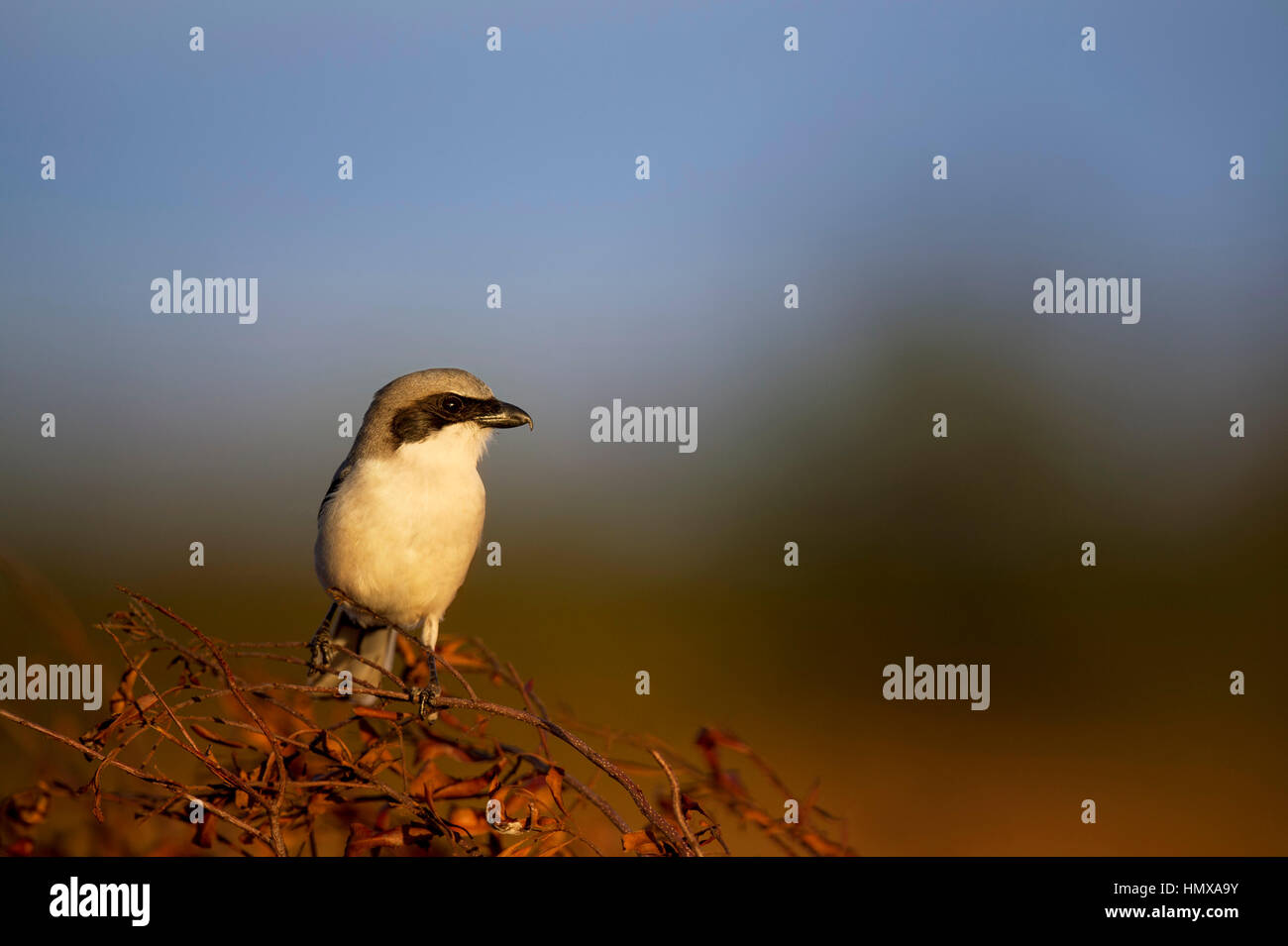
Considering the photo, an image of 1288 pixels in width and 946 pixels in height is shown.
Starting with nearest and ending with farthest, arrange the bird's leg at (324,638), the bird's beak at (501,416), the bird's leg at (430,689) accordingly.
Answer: the bird's leg at (430,689) < the bird's beak at (501,416) < the bird's leg at (324,638)

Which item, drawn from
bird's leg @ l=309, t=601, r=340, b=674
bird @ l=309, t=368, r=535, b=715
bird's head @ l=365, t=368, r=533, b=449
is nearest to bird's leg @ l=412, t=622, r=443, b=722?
bird @ l=309, t=368, r=535, b=715

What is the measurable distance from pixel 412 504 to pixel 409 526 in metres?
0.09

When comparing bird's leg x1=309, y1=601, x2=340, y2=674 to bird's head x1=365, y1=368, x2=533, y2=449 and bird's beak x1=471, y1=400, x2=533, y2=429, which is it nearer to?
bird's head x1=365, y1=368, x2=533, y2=449

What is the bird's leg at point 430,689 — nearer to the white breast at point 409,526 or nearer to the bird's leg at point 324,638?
the white breast at point 409,526

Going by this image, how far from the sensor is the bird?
373cm

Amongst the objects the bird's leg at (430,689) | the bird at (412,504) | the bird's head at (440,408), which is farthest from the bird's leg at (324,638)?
the bird's head at (440,408)

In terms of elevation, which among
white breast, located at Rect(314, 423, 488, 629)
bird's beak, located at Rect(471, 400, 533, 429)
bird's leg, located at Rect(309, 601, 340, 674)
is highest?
bird's beak, located at Rect(471, 400, 533, 429)

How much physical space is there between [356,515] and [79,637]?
146 cm

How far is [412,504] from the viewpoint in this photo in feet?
12.3

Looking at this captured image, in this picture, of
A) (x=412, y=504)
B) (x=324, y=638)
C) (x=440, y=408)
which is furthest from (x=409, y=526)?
(x=324, y=638)

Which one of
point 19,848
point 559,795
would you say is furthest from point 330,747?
point 19,848

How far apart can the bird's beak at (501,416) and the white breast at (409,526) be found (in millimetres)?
114

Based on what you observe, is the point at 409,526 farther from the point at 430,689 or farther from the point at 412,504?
the point at 430,689

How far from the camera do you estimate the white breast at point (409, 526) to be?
3730 millimetres
